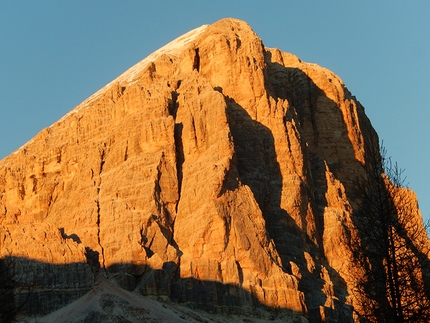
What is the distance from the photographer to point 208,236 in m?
87.8

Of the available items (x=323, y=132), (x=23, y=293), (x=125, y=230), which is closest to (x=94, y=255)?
(x=125, y=230)

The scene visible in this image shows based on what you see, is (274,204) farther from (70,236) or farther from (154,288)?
(70,236)

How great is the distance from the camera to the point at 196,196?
298ft

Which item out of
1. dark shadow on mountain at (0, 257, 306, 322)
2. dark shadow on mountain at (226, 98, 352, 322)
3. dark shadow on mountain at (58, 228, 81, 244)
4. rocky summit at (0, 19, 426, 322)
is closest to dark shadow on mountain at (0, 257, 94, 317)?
dark shadow on mountain at (0, 257, 306, 322)

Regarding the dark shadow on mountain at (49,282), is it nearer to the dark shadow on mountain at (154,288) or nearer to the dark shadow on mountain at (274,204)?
the dark shadow on mountain at (154,288)

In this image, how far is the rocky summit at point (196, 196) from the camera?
85.1 metres

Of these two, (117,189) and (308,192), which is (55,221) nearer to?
(117,189)

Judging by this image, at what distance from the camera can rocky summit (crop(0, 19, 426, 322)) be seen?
85.1 m

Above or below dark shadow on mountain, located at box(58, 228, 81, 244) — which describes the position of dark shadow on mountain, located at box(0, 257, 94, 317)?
below

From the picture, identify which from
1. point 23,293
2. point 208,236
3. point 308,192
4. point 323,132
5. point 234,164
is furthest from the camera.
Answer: point 323,132

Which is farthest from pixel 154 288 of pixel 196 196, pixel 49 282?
pixel 196 196

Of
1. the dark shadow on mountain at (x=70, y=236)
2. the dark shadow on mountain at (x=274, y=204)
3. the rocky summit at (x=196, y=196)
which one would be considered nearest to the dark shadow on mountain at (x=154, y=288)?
the rocky summit at (x=196, y=196)

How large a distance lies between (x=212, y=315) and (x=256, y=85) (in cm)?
3136

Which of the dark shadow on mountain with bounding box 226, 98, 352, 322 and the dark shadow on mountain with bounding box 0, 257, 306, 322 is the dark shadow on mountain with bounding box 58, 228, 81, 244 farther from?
the dark shadow on mountain with bounding box 226, 98, 352, 322
